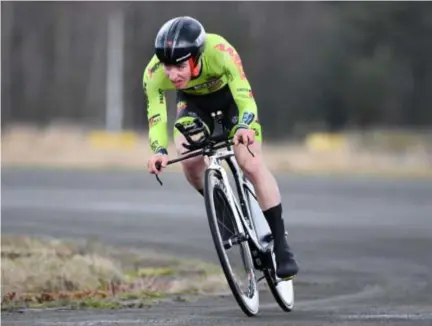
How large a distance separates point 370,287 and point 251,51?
64798mm

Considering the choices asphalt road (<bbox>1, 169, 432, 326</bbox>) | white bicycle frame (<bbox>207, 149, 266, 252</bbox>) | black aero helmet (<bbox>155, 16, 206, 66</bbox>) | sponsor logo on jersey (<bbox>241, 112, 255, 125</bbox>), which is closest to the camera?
black aero helmet (<bbox>155, 16, 206, 66</bbox>)

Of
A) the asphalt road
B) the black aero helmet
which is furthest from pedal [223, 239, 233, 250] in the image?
the black aero helmet

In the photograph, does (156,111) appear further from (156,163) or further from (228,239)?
(228,239)

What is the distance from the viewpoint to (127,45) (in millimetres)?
79188

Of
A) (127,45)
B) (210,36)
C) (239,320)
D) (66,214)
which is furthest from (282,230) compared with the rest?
(127,45)

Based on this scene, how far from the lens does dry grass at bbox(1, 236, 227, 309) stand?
8781 mm

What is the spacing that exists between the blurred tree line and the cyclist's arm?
53.9 meters

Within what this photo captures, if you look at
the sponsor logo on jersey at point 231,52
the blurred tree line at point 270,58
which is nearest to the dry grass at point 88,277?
the sponsor logo on jersey at point 231,52

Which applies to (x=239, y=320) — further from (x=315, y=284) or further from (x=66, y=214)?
(x=66, y=214)

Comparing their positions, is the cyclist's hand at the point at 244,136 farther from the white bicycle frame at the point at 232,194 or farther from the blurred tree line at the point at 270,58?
the blurred tree line at the point at 270,58

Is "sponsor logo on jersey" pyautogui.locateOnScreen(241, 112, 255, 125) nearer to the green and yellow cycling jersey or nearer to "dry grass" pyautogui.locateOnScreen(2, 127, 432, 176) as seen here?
the green and yellow cycling jersey

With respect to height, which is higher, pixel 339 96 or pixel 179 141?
pixel 179 141

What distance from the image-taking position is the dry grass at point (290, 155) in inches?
1575

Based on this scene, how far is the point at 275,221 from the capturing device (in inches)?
310
